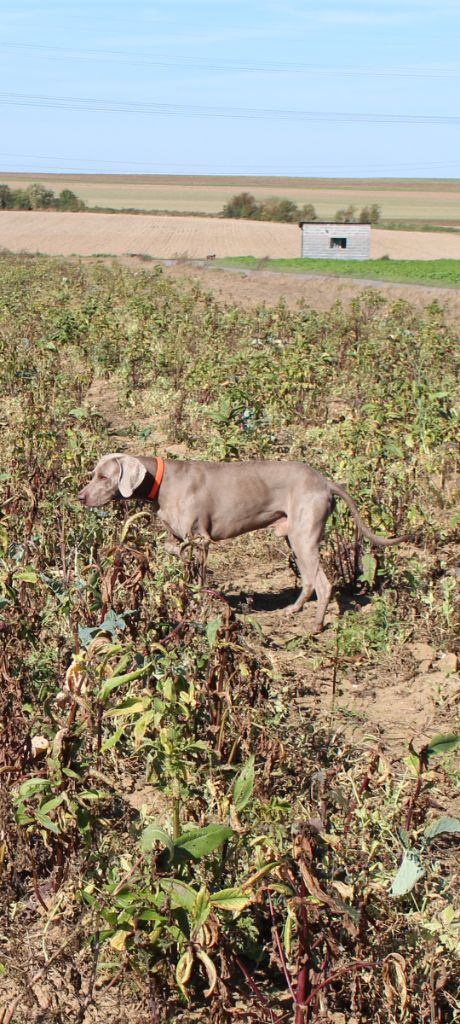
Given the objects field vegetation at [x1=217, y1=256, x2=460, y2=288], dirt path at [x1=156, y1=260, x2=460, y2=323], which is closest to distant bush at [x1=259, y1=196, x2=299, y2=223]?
field vegetation at [x1=217, y1=256, x2=460, y2=288]

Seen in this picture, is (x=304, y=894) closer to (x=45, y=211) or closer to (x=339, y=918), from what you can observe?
(x=339, y=918)

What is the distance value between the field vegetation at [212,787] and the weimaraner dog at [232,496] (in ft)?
0.75

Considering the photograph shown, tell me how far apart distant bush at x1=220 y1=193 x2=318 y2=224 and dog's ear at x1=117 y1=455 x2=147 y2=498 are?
74.5 meters

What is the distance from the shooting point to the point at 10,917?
3.96 metres

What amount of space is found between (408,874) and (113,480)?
13.8 ft

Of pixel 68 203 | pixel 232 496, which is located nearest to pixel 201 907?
pixel 232 496

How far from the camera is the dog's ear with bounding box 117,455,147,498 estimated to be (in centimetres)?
704

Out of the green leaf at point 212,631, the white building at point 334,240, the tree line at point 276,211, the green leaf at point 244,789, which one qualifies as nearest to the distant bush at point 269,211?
the tree line at point 276,211

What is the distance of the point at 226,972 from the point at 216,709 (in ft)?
4.16

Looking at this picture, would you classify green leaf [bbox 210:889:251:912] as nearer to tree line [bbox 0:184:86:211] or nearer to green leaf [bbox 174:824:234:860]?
green leaf [bbox 174:824:234:860]

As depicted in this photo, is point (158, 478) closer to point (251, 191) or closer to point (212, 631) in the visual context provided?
point (212, 631)

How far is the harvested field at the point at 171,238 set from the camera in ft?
178

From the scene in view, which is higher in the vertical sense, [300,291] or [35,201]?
[35,201]

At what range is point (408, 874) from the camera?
323 centimetres
